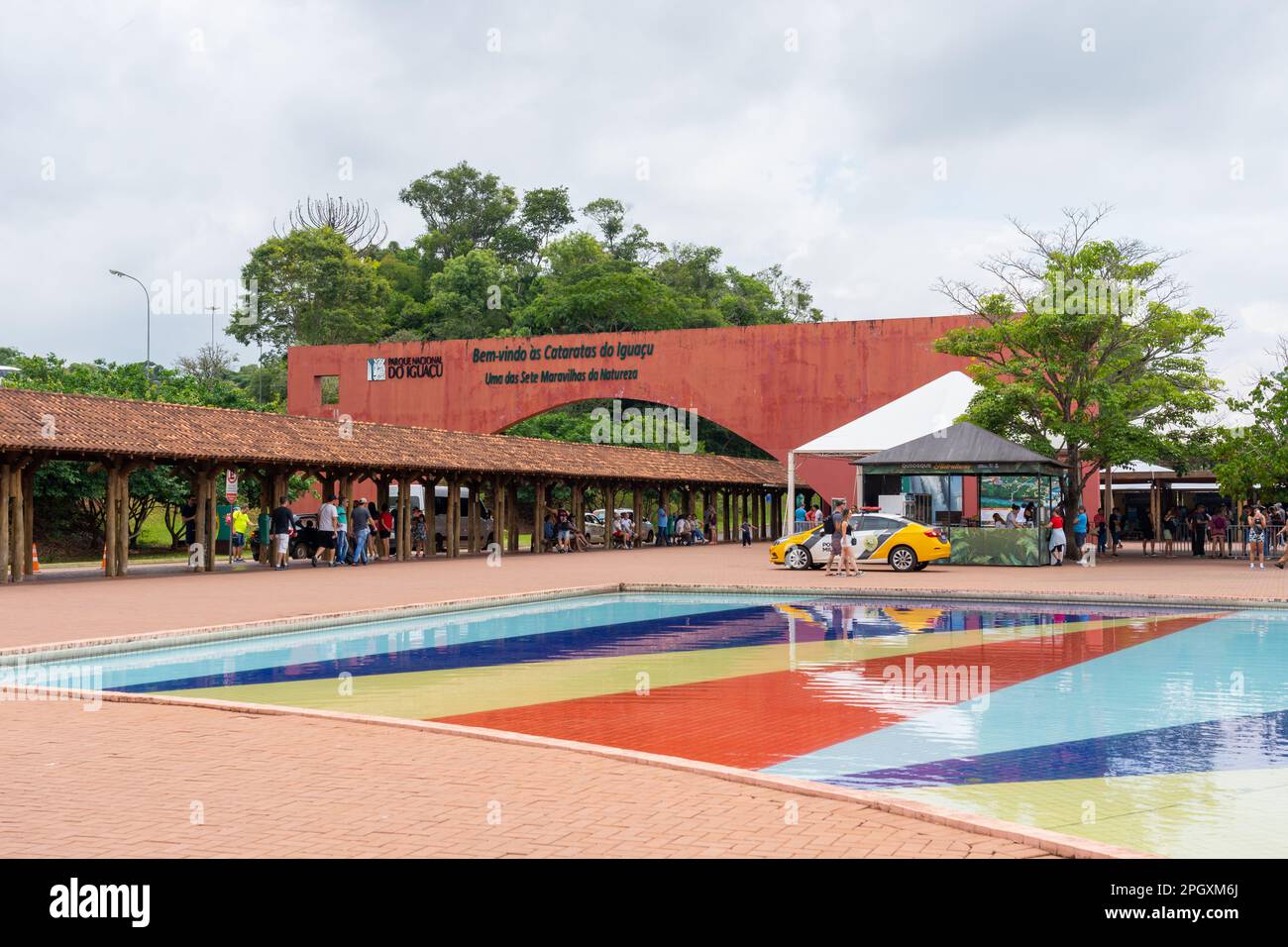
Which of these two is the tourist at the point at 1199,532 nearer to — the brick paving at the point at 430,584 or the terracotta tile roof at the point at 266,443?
the brick paving at the point at 430,584

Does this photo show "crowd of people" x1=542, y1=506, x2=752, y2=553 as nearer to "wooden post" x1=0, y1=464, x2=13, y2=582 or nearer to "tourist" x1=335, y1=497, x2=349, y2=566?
"tourist" x1=335, y1=497, x2=349, y2=566

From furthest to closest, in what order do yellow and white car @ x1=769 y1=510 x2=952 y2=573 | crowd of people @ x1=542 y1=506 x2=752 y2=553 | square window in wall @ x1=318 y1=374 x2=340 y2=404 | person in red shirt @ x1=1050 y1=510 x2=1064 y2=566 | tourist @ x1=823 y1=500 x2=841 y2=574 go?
square window in wall @ x1=318 y1=374 x2=340 y2=404
crowd of people @ x1=542 y1=506 x2=752 y2=553
person in red shirt @ x1=1050 y1=510 x2=1064 y2=566
yellow and white car @ x1=769 y1=510 x2=952 y2=573
tourist @ x1=823 y1=500 x2=841 y2=574

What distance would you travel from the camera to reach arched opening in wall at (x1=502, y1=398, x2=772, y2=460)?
1946 inches

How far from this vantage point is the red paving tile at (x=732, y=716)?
790cm

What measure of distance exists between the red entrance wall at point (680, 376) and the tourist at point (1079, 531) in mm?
12165

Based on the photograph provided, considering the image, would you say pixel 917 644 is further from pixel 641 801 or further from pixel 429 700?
pixel 641 801

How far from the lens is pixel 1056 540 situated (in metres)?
27.3

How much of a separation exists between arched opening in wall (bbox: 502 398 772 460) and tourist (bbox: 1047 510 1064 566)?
21.0 m

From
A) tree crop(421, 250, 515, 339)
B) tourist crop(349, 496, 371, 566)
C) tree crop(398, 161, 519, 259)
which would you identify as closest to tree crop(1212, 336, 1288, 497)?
tourist crop(349, 496, 371, 566)

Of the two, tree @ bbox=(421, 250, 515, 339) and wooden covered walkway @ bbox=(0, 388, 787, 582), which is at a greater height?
tree @ bbox=(421, 250, 515, 339)

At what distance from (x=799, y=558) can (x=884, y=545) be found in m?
1.85

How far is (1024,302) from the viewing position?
31266mm
